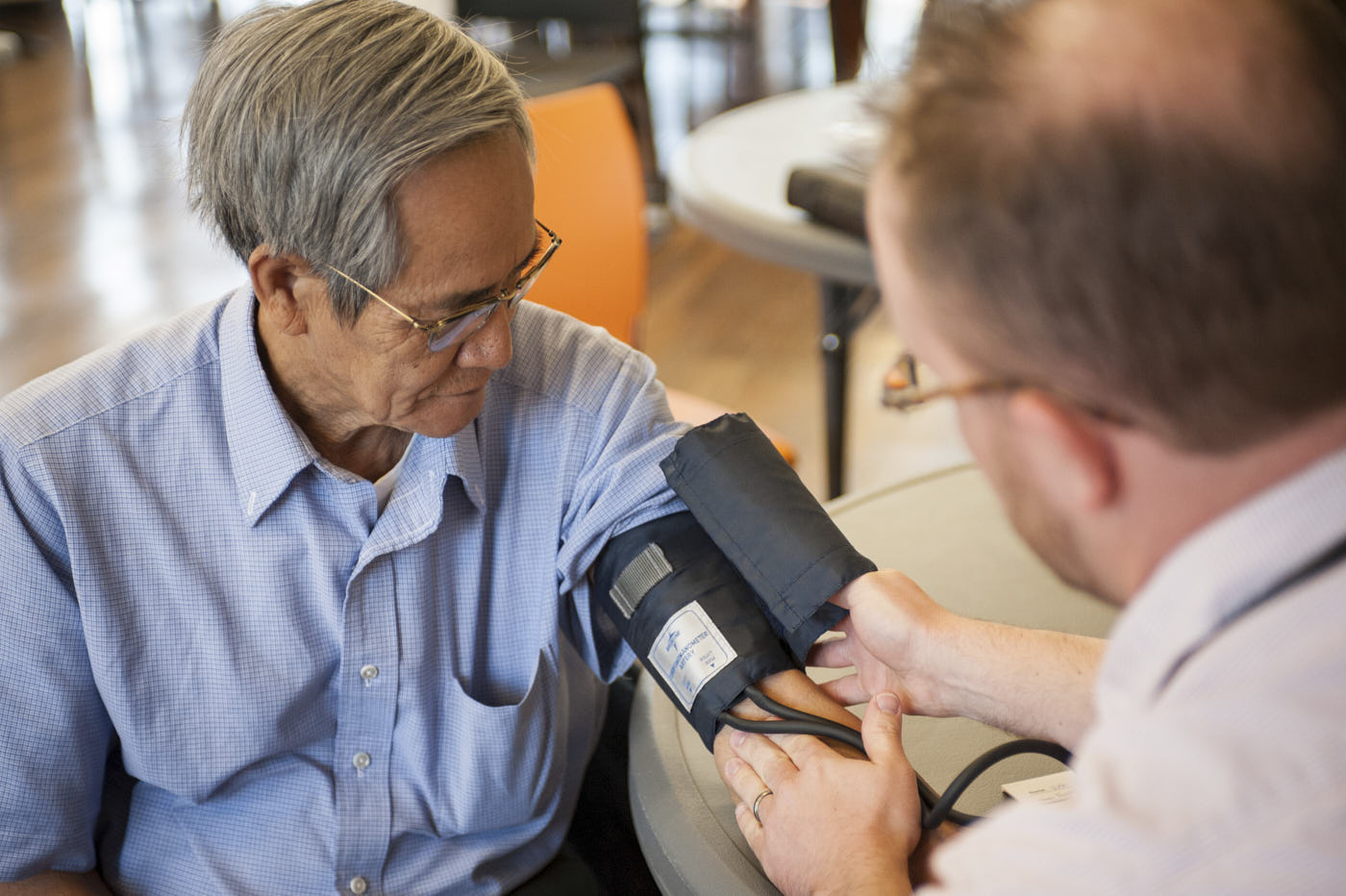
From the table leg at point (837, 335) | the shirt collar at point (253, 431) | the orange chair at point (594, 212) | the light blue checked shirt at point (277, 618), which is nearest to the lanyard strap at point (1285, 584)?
the light blue checked shirt at point (277, 618)

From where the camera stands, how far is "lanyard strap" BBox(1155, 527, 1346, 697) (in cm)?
56

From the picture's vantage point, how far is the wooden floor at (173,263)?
337 centimetres

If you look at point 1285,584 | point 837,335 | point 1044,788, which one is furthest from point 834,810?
point 837,335

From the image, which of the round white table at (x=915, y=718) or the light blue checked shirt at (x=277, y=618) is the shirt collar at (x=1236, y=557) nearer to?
the round white table at (x=915, y=718)

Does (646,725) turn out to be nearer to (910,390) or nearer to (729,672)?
(729,672)

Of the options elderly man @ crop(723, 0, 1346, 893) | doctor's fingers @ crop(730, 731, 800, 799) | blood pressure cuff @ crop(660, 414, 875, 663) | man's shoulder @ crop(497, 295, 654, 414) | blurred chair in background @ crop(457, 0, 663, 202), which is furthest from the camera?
blurred chair in background @ crop(457, 0, 663, 202)

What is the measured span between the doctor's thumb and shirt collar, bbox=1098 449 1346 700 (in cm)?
37

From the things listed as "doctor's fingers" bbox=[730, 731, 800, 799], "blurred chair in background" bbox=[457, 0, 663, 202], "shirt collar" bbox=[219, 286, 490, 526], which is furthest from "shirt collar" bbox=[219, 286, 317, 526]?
"blurred chair in background" bbox=[457, 0, 663, 202]

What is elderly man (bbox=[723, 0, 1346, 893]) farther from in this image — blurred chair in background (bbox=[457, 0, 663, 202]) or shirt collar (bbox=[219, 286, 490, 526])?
blurred chair in background (bbox=[457, 0, 663, 202])

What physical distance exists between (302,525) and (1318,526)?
0.84m

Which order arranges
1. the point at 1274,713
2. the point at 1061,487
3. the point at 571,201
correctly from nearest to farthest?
the point at 1274,713
the point at 1061,487
the point at 571,201

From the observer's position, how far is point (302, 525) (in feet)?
3.58

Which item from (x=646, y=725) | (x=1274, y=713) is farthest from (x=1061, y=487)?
(x=646, y=725)

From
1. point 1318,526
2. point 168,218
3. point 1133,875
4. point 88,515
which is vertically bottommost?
point 168,218
